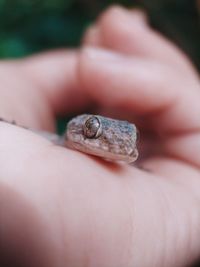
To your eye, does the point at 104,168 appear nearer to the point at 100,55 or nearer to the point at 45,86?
Answer: the point at 100,55

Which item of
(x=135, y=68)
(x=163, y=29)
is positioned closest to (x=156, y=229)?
(x=135, y=68)

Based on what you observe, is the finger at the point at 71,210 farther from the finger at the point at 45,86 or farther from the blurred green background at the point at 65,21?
the blurred green background at the point at 65,21

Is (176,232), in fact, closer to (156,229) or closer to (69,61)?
(156,229)

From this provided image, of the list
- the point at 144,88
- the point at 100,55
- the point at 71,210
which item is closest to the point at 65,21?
the point at 100,55

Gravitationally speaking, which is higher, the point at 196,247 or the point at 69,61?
the point at 69,61

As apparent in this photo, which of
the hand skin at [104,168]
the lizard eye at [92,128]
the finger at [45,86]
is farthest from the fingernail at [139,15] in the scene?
the lizard eye at [92,128]

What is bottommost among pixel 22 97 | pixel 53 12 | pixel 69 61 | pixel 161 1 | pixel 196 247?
pixel 196 247

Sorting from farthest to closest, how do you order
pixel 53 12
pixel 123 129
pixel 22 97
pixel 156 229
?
pixel 53 12
pixel 22 97
pixel 123 129
pixel 156 229
